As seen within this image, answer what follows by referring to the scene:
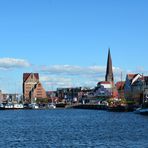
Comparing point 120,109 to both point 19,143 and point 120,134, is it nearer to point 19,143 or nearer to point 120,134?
point 120,134

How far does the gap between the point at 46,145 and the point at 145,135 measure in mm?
14434

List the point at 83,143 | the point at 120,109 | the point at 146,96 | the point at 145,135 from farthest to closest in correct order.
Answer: the point at 146,96 → the point at 120,109 → the point at 145,135 → the point at 83,143

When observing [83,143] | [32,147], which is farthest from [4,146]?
[83,143]

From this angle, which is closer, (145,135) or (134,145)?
(134,145)

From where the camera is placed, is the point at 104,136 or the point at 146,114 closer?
the point at 104,136

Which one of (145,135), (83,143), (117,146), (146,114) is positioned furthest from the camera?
(146,114)

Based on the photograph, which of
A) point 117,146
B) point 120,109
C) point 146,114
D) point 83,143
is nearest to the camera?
point 117,146

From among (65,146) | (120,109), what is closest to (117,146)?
(65,146)

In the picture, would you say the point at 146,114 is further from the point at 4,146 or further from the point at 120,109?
the point at 4,146

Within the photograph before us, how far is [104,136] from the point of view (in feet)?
215

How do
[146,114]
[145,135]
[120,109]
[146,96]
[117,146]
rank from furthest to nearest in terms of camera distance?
[146,96] → [120,109] → [146,114] → [145,135] → [117,146]

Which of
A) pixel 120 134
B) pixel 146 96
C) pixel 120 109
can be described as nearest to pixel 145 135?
pixel 120 134

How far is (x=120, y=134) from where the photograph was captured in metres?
67.9

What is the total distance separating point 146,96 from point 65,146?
5454 inches
